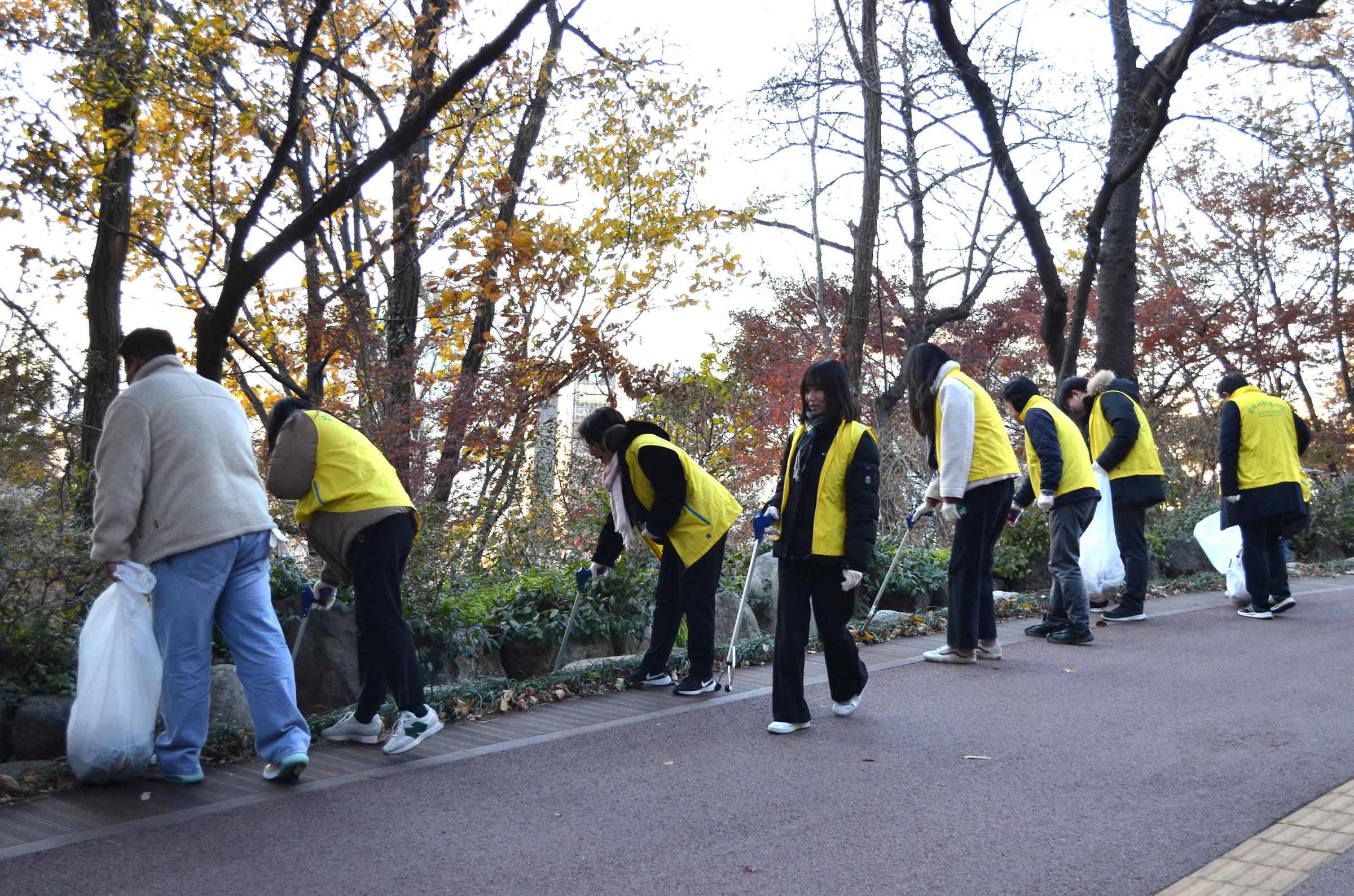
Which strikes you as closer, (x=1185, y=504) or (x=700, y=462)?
(x=700, y=462)

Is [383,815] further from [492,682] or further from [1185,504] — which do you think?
[1185,504]

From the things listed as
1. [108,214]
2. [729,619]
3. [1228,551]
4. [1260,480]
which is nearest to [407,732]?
[729,619]

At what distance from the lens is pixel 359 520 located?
17.4 ft

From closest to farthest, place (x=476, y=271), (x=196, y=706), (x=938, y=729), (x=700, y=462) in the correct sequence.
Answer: (x=196, y=706)
(x=938, y=729)
(x=476, y=271)
(x=700, y=462)

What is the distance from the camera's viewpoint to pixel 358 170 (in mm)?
7801

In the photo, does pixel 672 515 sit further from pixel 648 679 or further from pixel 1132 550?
pixel 1132 550

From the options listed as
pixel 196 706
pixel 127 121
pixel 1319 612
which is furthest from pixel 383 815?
pixel 1319 612

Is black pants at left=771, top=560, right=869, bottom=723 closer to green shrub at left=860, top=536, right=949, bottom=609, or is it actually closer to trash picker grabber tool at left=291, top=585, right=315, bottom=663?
trash picker grabber tool at left=291, top=585, right=315, bottom=663

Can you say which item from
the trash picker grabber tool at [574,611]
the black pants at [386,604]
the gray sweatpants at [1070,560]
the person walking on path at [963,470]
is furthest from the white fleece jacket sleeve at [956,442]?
the black pants at [386,604]

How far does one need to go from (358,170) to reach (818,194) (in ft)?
42.8

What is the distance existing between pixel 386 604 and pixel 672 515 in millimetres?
1835

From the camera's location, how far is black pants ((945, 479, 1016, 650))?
24.2ft

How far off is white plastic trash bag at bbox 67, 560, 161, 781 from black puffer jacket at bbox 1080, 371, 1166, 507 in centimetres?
766

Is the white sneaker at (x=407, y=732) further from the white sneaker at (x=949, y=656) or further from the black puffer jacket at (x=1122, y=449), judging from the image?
the black puffer jacket at (x=1122, y=449)
